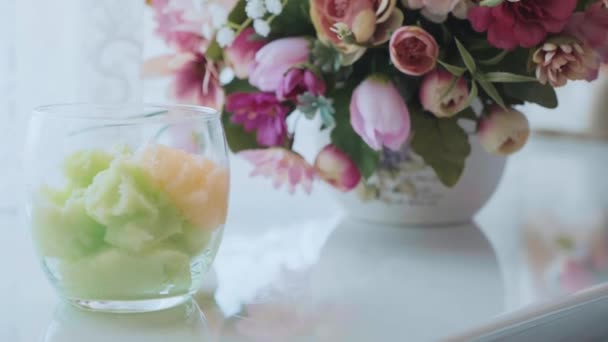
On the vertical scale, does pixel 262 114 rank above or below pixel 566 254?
above

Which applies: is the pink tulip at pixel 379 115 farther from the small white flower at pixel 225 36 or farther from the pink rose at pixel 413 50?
the small white flower at pixel 225 36

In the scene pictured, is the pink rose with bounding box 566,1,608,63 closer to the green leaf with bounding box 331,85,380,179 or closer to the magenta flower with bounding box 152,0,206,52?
the green leaf with bounding box 331,85,380,179

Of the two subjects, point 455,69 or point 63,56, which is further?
point 63,56

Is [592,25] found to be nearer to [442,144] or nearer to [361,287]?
[442,144]

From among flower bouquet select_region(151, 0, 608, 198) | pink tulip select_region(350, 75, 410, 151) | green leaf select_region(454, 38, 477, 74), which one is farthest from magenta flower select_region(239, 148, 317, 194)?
green leaf select_region(454, 38, 477, 74)

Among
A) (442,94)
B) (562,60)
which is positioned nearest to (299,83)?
(442,94)

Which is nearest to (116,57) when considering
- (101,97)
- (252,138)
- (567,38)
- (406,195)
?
(101,97)
